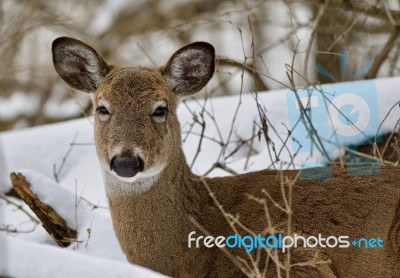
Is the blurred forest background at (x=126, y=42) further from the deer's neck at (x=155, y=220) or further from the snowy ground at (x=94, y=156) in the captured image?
the deer's neck at (x=155, y=220)

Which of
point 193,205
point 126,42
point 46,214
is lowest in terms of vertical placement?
point 46,214

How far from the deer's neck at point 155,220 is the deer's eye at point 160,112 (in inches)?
11.8

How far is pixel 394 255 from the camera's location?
4953 mm

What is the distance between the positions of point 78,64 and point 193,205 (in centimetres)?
123

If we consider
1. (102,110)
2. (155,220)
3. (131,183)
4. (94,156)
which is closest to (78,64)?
(102,110)

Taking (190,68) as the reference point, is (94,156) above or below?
below

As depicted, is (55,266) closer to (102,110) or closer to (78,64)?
(102,110)

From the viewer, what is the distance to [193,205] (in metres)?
5.04

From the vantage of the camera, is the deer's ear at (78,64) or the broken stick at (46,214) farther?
the broken stick at (46,214)

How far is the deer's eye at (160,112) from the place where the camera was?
16.3 ft

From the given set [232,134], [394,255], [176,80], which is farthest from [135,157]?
[232,134]

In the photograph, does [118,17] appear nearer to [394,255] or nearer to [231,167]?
[231,167]

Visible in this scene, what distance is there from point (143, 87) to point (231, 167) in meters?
1.80

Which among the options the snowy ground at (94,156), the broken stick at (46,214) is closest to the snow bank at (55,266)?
the snowy ground at (94,156)
